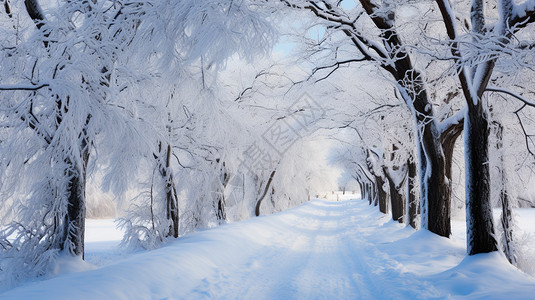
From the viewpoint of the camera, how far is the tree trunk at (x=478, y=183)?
7.08 m

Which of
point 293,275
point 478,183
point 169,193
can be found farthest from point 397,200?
point 293,275

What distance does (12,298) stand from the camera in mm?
4430

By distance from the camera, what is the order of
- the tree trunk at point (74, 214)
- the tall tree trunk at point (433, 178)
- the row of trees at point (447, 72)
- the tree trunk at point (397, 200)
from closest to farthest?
the row of trees at point (447, 72) → the tree trunk at point (74, 214) → the tall tree trunk at point (433, 178) → the tree trunk at point (397, 200)

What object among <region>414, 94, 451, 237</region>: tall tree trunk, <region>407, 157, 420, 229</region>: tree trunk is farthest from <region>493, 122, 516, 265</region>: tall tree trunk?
<region>414, 94, 451, 237</region>: tall tree trunk

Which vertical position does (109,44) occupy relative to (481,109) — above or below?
above

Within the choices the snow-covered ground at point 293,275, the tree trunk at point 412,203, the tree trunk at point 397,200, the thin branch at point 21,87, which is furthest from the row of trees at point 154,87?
the tree trunk at point 397,200

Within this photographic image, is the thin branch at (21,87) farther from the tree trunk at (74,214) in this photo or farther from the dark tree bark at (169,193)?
the dark tree bark at (169,193)

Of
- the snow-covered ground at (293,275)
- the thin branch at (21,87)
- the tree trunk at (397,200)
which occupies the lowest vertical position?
the snow-covered ground at (293,275)

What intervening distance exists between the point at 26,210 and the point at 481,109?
30.8ft

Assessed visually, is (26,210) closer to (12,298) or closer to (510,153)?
(12,298)

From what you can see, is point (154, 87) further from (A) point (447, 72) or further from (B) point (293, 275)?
(A) point (447, 72)

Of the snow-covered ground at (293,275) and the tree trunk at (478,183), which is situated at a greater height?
the tree trunk at (478,183)

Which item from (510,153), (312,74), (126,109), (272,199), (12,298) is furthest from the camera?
(272,199)

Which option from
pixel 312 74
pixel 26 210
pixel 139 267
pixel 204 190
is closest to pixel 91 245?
pixel 204 190
